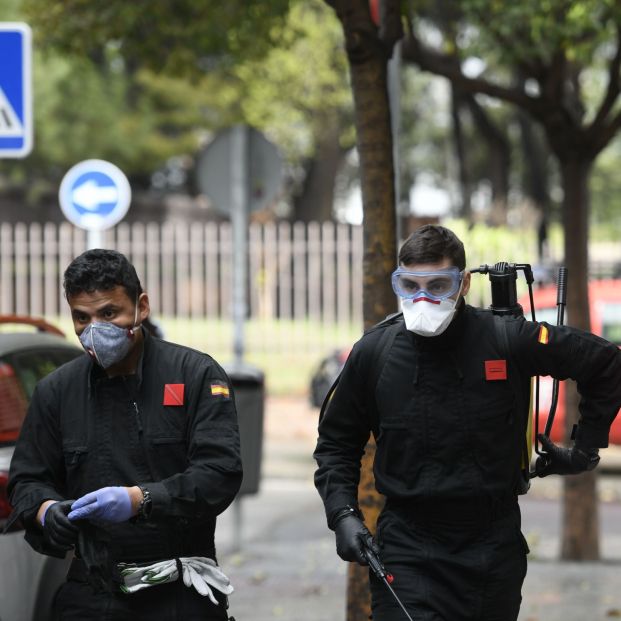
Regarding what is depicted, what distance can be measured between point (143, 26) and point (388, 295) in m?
5.41

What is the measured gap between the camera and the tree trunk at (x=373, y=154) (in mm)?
5465

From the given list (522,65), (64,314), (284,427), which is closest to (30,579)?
(522,65)

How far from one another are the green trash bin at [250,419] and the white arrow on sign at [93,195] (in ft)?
9.59

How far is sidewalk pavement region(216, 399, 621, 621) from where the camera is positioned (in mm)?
6977

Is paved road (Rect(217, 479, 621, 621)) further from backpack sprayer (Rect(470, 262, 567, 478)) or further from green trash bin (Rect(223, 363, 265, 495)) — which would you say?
backpack sprayer (Rect(470, 262, 567, 478))

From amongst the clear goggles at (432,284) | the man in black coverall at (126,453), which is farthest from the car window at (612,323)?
the man in black coverall at (126,453)

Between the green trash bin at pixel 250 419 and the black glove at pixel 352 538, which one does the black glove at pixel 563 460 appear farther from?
the green trash bin at pixel 250 419

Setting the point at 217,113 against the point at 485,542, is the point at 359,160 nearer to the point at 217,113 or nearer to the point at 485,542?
the point at 485,542

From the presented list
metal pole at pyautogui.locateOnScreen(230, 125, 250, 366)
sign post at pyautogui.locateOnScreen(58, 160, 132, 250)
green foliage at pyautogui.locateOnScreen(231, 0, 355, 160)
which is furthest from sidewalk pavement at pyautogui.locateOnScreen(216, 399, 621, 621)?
green foliage at pyautogui.locateOnScreen(231, 0, 355, 160)

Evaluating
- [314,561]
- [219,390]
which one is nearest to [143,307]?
[219,390]

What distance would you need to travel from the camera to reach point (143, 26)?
1022 cm

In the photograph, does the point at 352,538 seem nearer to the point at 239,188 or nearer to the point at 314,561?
the point at 314,561

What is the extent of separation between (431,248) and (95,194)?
7310 mm

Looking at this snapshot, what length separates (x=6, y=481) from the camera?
4547 mm
